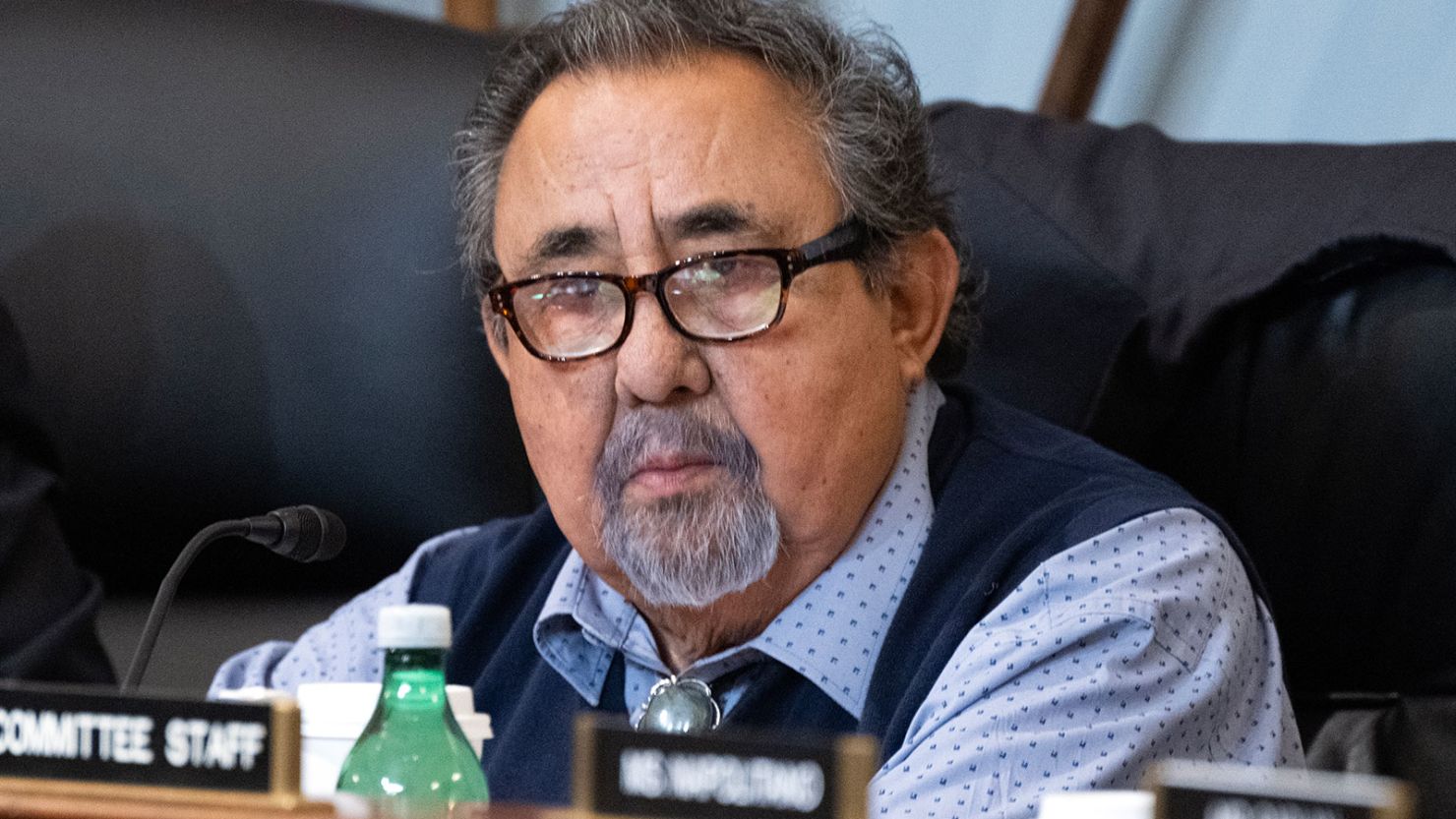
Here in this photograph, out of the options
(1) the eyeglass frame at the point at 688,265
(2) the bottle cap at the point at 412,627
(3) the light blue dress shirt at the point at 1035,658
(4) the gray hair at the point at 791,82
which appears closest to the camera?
(2) the bottle cap at the point at 412,627

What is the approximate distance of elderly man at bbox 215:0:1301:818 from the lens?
4.29 feet

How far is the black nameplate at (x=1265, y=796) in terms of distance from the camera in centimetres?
54

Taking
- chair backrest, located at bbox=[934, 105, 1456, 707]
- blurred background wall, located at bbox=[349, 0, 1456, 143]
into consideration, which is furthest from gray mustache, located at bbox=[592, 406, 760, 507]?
blurred background wall, located at bbox=[349, 0, 1456, 143]

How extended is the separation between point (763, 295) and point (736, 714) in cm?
35

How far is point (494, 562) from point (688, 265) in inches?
17.8

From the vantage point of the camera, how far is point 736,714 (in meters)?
1.43

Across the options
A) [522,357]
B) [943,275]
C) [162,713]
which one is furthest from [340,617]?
[162,713]

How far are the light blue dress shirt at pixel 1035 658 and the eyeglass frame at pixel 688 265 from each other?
0.57 feet

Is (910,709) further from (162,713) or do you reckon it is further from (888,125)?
(162,713)

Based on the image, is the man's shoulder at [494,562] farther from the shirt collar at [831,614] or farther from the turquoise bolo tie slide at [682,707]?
the turquoise bolo tie slide at [682,707]

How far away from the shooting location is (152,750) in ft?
2.16

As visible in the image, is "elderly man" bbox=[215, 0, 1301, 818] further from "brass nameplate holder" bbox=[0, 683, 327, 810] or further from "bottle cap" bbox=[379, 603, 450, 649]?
"brass nameplate holder" bbox=[0, 683, 327, 810]

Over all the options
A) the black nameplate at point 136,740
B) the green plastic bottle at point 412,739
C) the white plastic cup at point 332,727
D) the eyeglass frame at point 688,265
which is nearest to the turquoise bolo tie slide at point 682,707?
the eyeglass frame at point 688,265

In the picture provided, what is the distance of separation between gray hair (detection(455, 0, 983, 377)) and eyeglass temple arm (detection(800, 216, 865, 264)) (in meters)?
0.01
